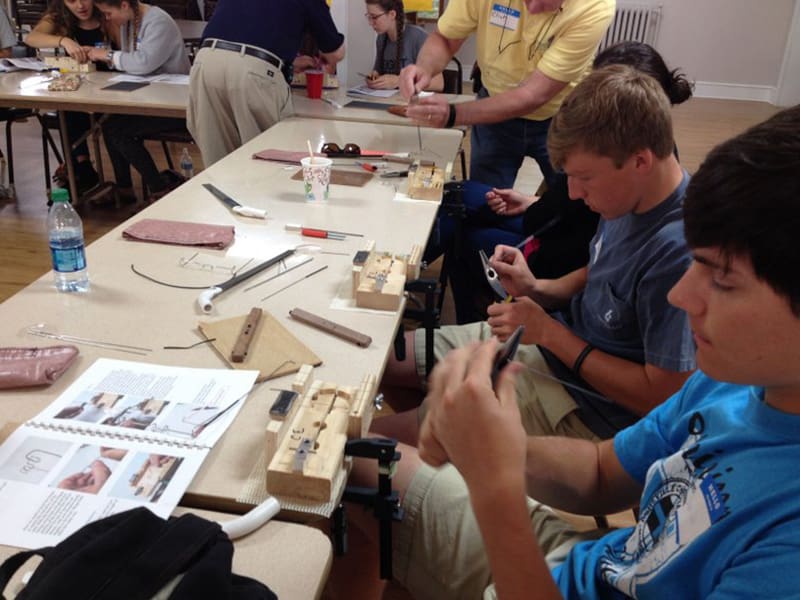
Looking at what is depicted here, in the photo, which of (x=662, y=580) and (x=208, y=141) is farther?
(x=208, y=141)

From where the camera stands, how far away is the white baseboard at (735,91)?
7852 mm

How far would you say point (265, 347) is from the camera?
50.9 inches

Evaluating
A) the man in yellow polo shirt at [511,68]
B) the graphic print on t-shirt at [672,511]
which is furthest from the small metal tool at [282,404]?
the man in yellow polo shirt at [511,68]

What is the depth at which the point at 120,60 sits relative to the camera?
3850 millimetres

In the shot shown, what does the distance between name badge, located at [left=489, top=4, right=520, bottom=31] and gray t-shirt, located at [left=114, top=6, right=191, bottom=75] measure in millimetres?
2068

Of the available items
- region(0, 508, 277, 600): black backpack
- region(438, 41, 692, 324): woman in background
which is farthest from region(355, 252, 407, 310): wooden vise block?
region(0, 508, 277, 600): black backpack

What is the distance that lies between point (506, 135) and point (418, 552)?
2.12m

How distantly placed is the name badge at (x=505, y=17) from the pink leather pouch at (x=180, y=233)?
1489 mm

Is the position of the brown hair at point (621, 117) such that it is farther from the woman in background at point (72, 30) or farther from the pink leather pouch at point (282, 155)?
the woman in background at point (72, 30)

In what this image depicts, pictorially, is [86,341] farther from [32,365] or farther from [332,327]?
[332,327]

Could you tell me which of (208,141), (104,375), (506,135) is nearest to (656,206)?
(104,375)

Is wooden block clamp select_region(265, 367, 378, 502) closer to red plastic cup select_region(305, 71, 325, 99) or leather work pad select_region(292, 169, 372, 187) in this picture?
leather work pad select_region(292, 169, 372, 187)

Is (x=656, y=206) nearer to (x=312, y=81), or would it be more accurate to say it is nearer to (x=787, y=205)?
(x=787, y=205)

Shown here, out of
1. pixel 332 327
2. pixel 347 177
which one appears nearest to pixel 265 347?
pixel 332 327
